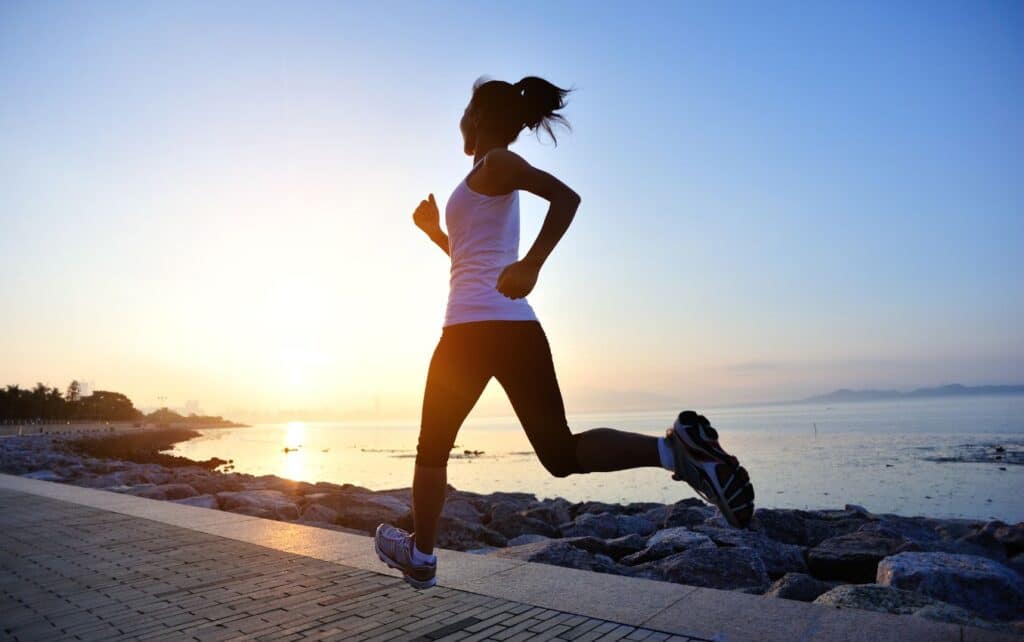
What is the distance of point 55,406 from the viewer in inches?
4203

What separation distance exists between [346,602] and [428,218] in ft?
6.73

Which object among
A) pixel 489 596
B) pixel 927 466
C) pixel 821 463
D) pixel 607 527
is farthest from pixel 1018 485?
pixel 489 596

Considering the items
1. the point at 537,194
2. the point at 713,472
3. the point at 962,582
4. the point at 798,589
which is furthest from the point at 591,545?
the point at 537,194

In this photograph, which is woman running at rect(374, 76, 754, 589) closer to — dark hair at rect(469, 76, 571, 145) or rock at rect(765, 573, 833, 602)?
dark hair at rect(469, 76, 571, 145)

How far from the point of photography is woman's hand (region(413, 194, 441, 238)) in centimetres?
337

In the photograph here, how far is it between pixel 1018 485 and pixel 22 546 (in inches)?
899

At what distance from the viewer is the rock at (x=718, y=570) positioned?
510 centimetres

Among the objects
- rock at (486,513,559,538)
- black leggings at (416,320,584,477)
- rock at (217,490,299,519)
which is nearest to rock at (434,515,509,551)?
rock at (486,513,559,538)

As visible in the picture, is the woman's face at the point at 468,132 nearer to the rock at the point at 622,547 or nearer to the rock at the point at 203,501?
the rock at the point at 622,547

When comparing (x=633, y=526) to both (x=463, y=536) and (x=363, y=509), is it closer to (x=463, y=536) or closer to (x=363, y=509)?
(x=463, y=536)

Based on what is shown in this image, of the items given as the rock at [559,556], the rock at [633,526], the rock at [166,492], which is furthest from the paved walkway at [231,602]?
the rock at [633,526]

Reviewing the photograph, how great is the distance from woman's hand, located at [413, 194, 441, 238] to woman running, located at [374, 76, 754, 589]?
54cm

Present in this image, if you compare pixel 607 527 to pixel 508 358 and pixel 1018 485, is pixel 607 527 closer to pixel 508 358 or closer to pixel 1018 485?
pixel 508 358

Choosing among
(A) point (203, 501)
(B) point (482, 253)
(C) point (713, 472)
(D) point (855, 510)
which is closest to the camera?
(C) point (713, 472)
